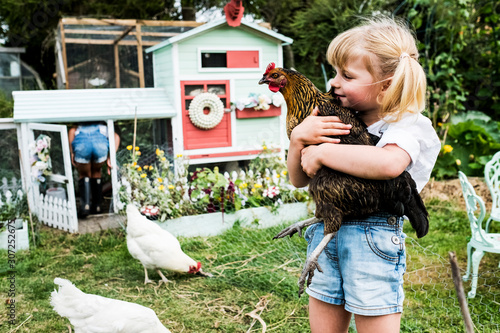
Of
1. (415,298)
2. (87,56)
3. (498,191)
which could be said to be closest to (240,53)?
(87,56)

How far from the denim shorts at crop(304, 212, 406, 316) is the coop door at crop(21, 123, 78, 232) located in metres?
3.88

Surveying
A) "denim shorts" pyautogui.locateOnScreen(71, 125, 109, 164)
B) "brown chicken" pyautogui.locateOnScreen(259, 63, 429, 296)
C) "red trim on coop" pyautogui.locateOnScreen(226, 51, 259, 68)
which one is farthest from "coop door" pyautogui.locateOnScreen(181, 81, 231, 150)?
"brown chicken" pyautogui.locateOnScreen(259, 63, 429, 296)

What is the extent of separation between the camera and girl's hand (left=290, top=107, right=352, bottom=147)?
130 cm

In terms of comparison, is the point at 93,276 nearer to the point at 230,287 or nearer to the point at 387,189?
the point at 230,287

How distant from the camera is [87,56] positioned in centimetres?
571

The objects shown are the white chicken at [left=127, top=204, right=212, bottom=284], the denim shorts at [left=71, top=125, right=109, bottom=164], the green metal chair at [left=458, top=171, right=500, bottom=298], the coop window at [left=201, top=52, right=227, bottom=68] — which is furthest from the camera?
the coop window at [left=201, top=52, right=227, bottom=68]

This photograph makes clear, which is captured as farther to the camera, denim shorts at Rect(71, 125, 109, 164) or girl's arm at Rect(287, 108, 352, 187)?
denim shorts at Rect(71, 125, 109, 164)

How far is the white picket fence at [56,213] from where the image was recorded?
464 centimetres

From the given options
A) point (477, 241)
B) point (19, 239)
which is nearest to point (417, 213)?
point (477, 241)

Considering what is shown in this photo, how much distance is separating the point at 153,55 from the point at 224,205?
2446mm

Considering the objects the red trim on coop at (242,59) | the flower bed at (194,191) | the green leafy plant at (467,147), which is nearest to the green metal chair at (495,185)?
the green leafy plant at (467,147)

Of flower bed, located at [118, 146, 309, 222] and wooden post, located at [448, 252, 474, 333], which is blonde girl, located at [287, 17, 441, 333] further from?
flower bed, located at [118, 146, 309, 222]

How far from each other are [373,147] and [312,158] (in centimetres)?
18

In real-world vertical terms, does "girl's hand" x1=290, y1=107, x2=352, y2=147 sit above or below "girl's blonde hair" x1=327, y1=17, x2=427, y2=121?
below
